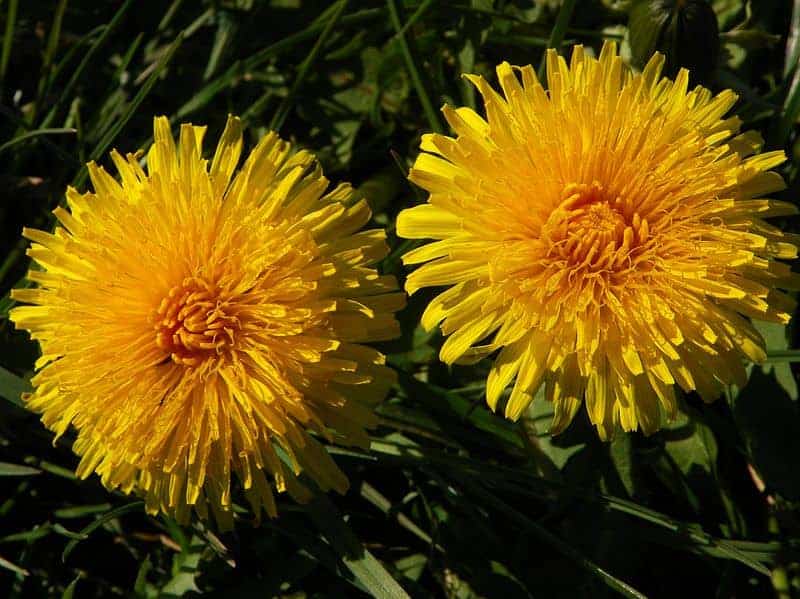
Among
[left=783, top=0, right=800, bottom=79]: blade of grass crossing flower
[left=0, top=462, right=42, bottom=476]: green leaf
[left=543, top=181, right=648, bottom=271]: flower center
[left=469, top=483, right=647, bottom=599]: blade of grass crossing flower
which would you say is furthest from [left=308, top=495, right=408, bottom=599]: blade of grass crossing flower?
[left=783, top=0, right=800, bottom=79]: blade of grass crossing flower

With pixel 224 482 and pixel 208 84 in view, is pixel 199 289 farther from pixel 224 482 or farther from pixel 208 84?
pixel 208 84

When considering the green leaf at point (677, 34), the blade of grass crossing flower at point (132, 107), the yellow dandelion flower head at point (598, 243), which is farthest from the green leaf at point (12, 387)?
the green leaf at point (677, 34)

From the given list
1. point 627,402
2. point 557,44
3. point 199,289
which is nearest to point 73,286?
point 199,289

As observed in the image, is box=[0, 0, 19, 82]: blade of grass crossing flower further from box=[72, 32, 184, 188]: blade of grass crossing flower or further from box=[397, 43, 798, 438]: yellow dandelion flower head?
box=[397, 43, 798, 438]: yellow dandelion flower head

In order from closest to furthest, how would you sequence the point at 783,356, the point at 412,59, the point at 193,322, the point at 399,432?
1. the point at 193,322
2. the point at 783,356
3. the point at 412,59
4. the point at 399,432

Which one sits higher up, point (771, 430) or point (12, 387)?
point (12, 387)

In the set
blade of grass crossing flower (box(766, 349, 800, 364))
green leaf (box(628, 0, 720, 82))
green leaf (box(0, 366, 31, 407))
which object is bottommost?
blade of grass crossing flower (box(766, 349, 800, 364))

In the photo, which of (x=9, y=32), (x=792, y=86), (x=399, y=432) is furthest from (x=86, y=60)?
(x=792, y=86)

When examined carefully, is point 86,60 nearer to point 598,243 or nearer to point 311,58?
point 311,58
